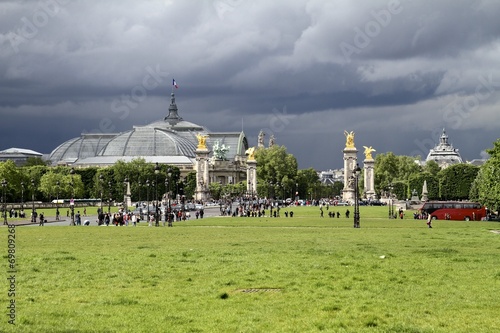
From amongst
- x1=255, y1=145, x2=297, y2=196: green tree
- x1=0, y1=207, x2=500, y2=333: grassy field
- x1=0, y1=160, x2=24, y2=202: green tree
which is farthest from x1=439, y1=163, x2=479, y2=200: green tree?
x1=0, y1=207, x2=500, y2=333: grassy field

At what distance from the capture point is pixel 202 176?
18200 cm

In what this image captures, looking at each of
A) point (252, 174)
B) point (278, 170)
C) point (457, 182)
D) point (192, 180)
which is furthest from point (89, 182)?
point (457, 182)

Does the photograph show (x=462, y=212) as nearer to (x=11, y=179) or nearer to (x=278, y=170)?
(x=11, y=179)

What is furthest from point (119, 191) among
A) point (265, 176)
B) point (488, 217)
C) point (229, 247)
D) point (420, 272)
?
point (420, 272)

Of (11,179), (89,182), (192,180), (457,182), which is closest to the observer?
(11,179)

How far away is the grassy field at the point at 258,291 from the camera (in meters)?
13.5

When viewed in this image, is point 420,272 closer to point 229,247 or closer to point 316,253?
point 316,253

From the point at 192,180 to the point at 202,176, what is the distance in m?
12.4

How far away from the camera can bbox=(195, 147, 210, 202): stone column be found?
176625 millimetres

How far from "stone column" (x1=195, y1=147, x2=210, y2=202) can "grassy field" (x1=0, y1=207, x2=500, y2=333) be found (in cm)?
14964

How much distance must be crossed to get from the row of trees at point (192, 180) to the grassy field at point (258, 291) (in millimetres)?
88057

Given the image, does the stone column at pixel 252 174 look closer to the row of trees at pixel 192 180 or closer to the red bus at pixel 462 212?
the row of trees at pixel 192 180

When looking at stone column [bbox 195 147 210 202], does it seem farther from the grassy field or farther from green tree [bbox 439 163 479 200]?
the grassy field

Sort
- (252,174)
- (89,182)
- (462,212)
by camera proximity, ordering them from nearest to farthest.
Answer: (462,212) → (89,182) → (252,174)
